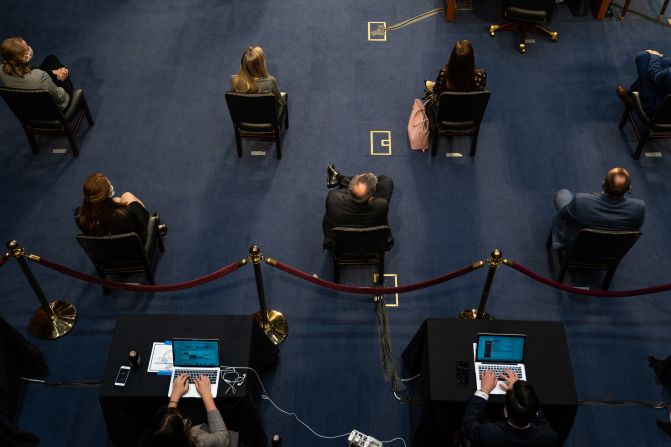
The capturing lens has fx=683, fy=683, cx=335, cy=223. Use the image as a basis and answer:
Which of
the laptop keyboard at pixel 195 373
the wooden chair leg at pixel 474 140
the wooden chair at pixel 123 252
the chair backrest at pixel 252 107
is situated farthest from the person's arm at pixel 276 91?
the laptop keyboard at pixel 195 373

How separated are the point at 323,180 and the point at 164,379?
9.37 ft

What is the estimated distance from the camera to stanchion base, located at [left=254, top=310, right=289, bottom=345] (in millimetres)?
5730

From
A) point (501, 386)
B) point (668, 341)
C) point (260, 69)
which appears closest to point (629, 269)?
point (668, 341)

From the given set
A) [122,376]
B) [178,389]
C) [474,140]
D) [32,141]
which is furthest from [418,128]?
[32,141]

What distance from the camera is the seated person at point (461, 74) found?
6.33 m

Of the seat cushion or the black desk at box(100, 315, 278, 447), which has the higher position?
the seat cushion

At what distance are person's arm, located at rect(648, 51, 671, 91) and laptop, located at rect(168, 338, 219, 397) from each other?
4982 mm

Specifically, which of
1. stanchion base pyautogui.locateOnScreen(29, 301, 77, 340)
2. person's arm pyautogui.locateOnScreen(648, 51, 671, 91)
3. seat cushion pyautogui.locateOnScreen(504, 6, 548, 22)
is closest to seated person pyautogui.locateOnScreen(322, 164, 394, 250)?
stanchion base pyautogui.locateOnScreen(29, 301, 77, 340)

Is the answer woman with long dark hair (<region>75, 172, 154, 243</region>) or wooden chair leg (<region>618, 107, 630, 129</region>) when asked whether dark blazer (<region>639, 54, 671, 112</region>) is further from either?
woman with long dark hair (<region>75, 172, 154, 243</region>)

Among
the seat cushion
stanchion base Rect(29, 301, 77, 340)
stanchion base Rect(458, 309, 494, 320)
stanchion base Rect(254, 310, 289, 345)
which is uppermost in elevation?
the seat cushion

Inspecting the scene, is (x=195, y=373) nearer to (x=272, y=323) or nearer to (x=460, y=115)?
(x=272, y=323)

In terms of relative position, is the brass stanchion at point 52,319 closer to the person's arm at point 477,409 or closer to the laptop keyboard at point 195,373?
the laptop keyboard at point 195,373

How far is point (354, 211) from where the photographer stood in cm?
559

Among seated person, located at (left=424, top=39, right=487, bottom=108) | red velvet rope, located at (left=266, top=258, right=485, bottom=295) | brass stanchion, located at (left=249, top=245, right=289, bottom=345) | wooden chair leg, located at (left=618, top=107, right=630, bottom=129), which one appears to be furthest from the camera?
wooden chair leg, located at (left=618, top=107, right=630, bottom=129)
